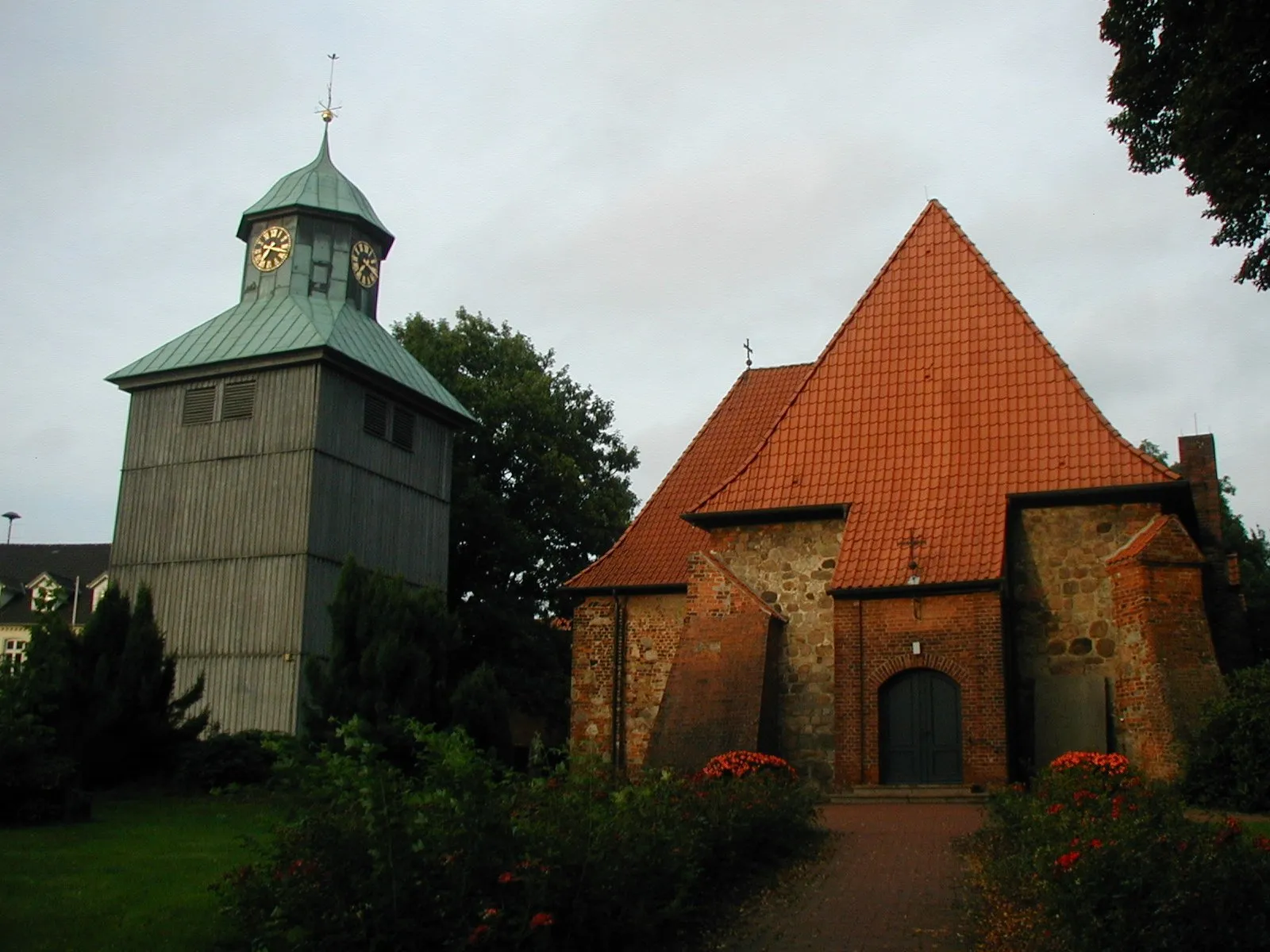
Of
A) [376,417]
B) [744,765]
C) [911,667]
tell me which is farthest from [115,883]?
[376,417]

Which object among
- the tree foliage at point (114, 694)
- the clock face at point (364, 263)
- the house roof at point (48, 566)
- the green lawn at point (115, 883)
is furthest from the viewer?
the house roof at point (48, 566)

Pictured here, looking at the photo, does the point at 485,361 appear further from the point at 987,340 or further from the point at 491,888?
the point at 491,888

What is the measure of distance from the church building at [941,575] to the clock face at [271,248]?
630 inches

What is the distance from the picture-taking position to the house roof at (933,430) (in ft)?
64.9

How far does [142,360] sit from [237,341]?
2551mm

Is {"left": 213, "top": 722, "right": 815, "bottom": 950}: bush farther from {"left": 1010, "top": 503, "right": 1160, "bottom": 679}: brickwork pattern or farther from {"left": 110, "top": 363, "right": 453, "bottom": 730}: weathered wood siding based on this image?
{"left": 110, "top": 363, "right": 453, "bottom": 730}: weathered wood siding

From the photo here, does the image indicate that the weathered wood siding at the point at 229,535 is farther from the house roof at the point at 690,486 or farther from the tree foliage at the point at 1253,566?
the tree foliage at the point at 1253,566

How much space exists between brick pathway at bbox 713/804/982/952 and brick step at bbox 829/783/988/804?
10.3ft

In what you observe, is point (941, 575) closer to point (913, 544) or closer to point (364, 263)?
point (913, 544)

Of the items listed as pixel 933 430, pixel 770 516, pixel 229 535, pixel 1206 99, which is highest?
pixel 1206 99

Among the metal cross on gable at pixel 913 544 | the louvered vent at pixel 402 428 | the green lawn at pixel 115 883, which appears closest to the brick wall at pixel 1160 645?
the metal cross on gable at pixel 913 544

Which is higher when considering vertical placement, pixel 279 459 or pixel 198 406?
pixel 198 406

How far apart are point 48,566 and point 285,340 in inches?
1108

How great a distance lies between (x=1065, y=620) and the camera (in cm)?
1953
